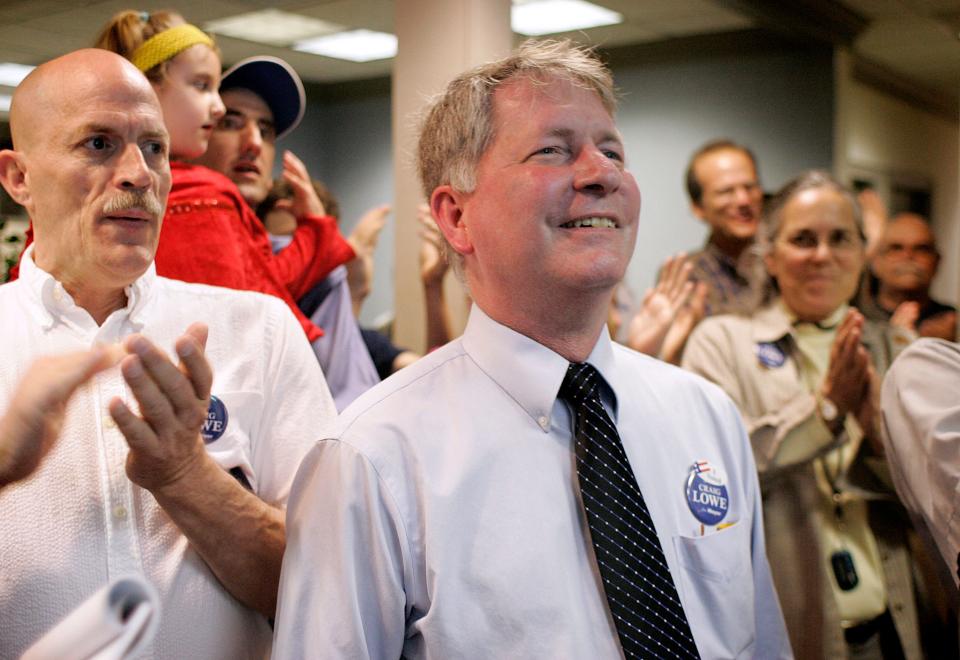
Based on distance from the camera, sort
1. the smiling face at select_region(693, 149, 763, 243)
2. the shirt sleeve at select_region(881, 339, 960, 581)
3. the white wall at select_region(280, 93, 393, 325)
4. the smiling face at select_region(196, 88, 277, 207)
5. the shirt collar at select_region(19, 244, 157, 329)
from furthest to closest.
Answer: the white wall at select_region(280, 93, 393, 325) → the smiling face at select_region(693, 149, 763, 243) → the smiling face at select_region(196, 88, 277, 207) → the shirt sleeve at select_region(881, 339, 960, 581) → the shirt collar at select_region(19, 244, 157, 329)

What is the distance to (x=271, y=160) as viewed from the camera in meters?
2.09

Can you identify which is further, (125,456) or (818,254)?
(818,254)

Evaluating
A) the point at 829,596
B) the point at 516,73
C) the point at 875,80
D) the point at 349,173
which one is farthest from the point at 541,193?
the point at 349,173

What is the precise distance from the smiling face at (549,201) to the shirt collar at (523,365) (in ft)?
0.17

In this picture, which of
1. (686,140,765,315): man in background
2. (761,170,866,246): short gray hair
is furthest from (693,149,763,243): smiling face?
(761,170,866,246): short gray hair

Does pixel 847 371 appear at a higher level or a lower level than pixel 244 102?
lower

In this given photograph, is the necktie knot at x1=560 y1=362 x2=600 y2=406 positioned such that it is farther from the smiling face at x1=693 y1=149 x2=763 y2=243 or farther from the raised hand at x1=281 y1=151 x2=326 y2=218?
the smiling face at x1=693 y1=149 x2=763 y2=243

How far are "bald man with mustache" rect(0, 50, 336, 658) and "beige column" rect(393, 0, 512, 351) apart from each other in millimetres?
1709

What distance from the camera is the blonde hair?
5.25 ft

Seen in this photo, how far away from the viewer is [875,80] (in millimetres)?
4926

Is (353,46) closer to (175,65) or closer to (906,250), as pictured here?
(906,250)

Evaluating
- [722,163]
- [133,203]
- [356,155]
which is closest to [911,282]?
[722,163]

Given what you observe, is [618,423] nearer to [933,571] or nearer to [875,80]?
[933,571]

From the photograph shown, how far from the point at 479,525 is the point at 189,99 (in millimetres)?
1008
